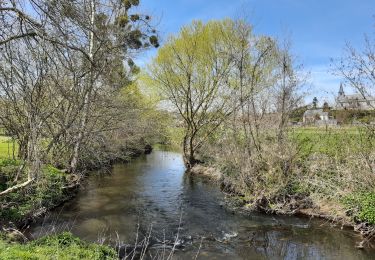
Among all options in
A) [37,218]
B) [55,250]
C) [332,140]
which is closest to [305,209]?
[332,140]

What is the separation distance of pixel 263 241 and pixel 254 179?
4079 mm

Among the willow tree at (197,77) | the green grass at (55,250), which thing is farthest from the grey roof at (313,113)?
the green grass at (55,250)

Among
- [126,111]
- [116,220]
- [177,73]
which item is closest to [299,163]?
[116,220]

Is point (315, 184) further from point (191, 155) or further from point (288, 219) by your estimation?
point (191, 155)

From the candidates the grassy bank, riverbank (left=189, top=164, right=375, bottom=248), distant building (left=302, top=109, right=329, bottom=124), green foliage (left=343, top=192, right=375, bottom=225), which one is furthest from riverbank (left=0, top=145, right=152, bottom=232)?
distant building (left=302, top=109, right=329, bottom=124)

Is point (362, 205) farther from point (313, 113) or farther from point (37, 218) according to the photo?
point (37, 218)

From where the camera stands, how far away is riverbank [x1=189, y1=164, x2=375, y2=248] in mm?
11457

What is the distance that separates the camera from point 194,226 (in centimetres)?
1231

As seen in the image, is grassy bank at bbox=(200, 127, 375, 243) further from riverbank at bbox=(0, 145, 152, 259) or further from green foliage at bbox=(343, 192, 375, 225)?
riverbank at bbox=(0, 145, 152, 259)

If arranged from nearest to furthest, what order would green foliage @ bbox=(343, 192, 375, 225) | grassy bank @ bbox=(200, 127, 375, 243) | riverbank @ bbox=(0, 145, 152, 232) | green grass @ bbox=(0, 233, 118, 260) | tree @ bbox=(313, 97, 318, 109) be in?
1. green grass @ bbox=(0, 233, 118, 260)
2. riverbank @ bbox=(0, 145, 152, 232)
3. green foliage @ bbox=(343, 192, 375, 225)
4. grassy bank @ bbox=(200, 127, 375, 243)
5. tree @ bbox=(313, 97, 318, 109)

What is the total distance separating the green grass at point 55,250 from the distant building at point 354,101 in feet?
32.0

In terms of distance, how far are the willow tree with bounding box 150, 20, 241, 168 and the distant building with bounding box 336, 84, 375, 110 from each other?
1161 centimetres

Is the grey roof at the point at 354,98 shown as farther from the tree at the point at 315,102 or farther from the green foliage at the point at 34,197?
the green foliage at the point at 34,197

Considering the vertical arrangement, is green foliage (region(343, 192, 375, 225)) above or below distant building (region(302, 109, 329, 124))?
below
